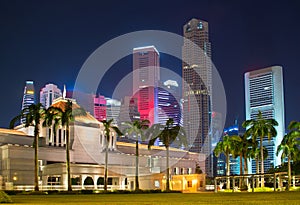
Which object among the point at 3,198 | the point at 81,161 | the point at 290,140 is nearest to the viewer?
the point at 3,198

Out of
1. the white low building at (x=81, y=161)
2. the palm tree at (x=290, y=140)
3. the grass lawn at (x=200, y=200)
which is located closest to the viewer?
the grass lawn at (x=200, y=200)

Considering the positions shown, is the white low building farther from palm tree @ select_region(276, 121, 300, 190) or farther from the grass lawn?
the grass lawn

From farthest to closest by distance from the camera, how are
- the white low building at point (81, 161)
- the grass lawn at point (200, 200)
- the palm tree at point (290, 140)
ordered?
the white low building at point (81, 161), the palm tree at point (290, 140), the grass lawn at point (200, 200)

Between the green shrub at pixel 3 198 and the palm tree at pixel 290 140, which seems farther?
the palm tree at pixel 290 140

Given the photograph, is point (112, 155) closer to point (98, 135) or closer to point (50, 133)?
point (98, 135)

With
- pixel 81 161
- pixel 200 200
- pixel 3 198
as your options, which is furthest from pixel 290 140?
pixel 3 198

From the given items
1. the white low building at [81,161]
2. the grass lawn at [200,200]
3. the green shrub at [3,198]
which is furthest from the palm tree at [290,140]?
the green shrub at [3,198]

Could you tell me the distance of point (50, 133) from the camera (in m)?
85.8

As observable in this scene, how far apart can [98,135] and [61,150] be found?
11.7m

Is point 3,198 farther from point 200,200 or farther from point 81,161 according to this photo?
point 81,161

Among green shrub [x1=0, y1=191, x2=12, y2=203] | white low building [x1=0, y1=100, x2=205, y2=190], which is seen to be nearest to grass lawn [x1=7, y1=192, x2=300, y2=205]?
green shrub [x1=0, y1=191, x2=12, y2=203]

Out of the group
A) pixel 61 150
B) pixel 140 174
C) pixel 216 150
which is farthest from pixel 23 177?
pixel 216 150

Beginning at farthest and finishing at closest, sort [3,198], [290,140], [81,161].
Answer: [81,161] → [290,140] → [3,198]

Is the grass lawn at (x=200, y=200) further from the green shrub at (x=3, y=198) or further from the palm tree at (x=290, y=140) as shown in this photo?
the palm tree at (x=290, y=140)
